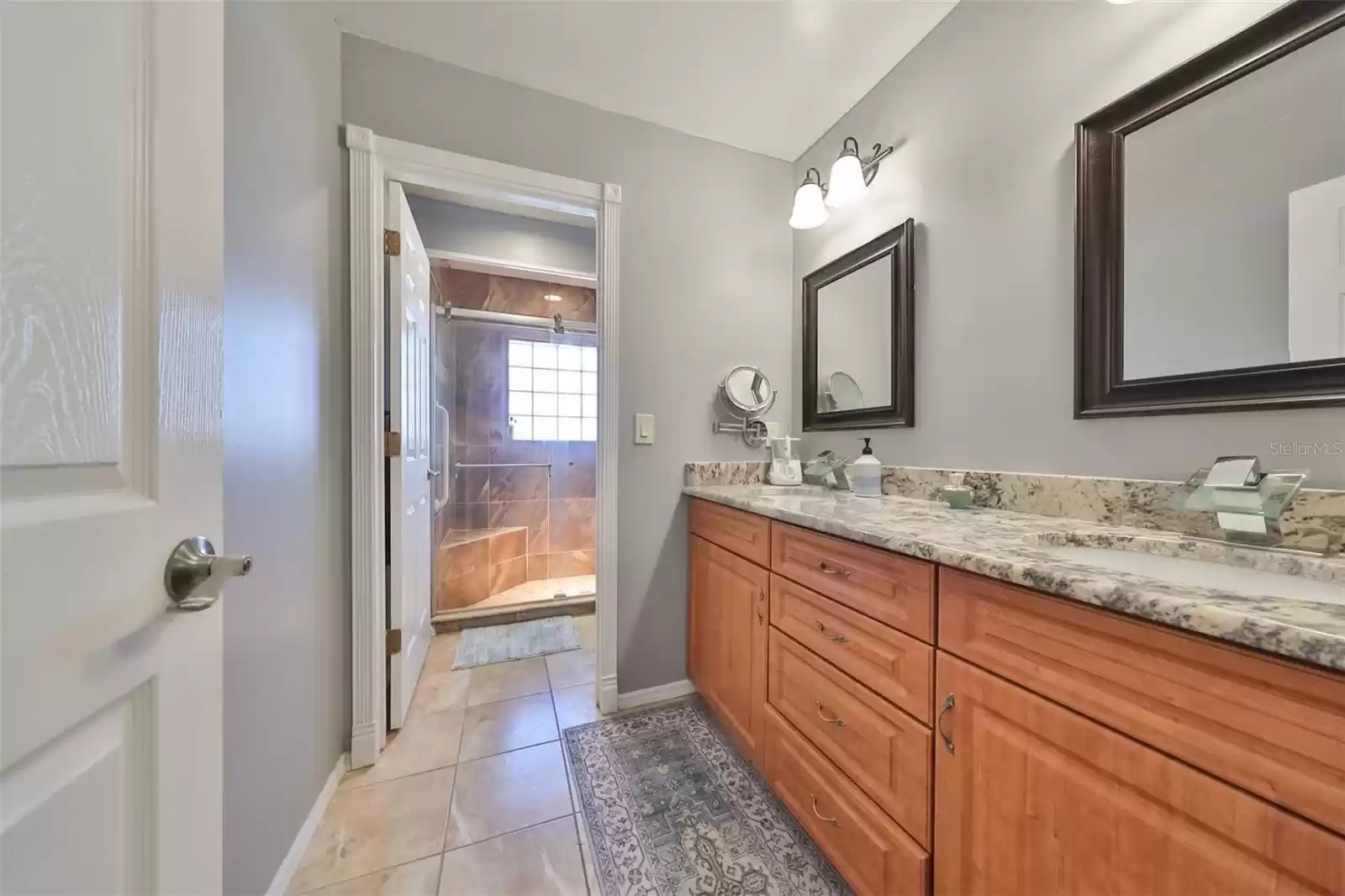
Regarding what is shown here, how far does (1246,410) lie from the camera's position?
0.84 metres

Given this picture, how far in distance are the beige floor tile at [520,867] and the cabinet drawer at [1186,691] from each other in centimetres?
110

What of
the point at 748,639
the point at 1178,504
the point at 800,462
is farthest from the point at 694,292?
the point at 1178,504

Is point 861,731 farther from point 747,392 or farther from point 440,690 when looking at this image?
point 440,690

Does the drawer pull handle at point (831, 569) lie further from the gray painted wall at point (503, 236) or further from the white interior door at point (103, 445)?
the gray painted wall at point (503, 236)

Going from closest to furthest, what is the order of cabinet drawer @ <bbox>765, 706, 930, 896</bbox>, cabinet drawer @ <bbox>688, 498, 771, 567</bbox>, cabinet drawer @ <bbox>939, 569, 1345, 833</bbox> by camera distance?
cabinet drawer @ <bbox>939, 569, 1345, 833</bbox> < cabinet drawer @ <bbox>765, 706, 930, 896</bbox> < cabinet drawer @ <bbox>688, 498, 771, 567</bbox>

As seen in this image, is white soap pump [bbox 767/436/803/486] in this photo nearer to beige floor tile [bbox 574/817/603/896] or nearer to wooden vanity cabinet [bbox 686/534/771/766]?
wooden vanity cabinet [bbox 686/534/771/766]

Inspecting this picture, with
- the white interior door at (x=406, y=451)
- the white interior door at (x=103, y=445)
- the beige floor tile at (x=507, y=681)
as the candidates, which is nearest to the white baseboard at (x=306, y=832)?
the white interior door at (x=406, y=451)

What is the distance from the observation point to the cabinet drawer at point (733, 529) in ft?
4.34

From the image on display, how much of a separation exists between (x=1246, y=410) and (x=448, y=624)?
3067 millimetres

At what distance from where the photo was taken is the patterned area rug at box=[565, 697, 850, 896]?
1049 millimetres

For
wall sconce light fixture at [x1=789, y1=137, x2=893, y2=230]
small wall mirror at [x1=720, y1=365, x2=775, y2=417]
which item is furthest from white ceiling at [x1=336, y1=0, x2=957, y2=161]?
small wall mirror at [x1=720, y1=365, x2=775, y2=417]

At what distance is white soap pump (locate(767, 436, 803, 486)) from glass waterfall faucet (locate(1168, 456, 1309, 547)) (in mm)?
1089

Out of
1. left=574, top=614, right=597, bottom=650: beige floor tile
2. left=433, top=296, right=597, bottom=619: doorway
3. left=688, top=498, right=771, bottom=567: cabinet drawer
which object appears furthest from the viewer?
left=433, top=296, right=597, bottom=619: doorway

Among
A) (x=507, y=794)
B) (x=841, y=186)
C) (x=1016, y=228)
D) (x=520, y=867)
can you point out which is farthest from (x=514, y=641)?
(x=1016, y=228)
